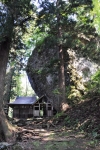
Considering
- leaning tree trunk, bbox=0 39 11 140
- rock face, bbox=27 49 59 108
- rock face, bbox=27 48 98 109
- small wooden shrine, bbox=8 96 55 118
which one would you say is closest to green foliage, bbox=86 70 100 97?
rock face, bbox=27 48 98 109

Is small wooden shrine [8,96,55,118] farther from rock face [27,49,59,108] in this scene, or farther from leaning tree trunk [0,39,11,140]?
leaning tree trunk [0,39,11,140]

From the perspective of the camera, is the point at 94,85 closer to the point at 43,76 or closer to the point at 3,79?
the point at 43,76

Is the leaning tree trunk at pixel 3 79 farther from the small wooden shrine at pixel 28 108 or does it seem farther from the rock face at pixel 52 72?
the small wooden shrine at pixel 28 108

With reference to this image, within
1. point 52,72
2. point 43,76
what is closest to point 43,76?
point 43,76

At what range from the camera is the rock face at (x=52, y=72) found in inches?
604

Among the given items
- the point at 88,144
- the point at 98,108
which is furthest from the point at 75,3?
the point at 88,144

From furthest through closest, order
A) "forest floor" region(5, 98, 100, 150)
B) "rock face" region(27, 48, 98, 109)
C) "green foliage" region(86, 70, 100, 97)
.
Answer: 1. "rock face" region(27, 48, 98, 109)
2. "green foliage" region(86, 70, 100, 97)
3. "forest floor" region(5, 98, 100, 150)

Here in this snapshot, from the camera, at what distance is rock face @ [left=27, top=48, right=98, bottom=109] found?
1534cm

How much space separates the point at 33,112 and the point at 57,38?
13152 millimetres

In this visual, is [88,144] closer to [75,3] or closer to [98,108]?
[98,108]

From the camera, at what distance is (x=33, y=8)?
9750 mm

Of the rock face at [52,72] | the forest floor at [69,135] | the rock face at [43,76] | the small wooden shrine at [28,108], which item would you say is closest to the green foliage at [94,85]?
the rock face at [52,72]

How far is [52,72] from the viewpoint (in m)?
15.7

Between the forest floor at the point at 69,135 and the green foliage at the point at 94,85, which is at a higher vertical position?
the green foliage at the point at 94,85
